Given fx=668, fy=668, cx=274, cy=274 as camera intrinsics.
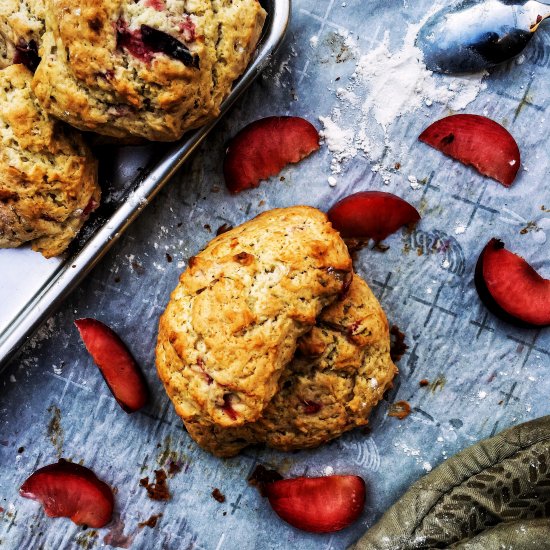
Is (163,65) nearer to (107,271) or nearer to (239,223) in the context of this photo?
(239,223)

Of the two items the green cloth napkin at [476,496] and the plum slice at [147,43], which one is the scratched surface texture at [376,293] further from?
the plum slice at [147,43]

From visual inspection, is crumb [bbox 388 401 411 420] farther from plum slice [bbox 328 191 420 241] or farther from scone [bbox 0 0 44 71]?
scone [bbox 0 0 44 71]

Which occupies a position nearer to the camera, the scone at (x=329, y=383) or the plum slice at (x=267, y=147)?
the scone at (x=329, y=383)

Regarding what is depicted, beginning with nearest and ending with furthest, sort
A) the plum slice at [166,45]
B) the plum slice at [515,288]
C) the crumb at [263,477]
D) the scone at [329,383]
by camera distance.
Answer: the plum slice at [166,45] → the scone at [329,383] → the plum slice at [515,288] → the crumb at [263,477]

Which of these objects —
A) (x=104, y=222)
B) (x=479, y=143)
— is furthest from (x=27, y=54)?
(x=479, y=143)

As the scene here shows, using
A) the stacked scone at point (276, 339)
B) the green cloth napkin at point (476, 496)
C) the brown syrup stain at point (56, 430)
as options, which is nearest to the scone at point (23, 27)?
the stacked scone at point (276, 339)

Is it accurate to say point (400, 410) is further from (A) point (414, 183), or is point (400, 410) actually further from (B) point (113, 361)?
(B) point (113, 361)
